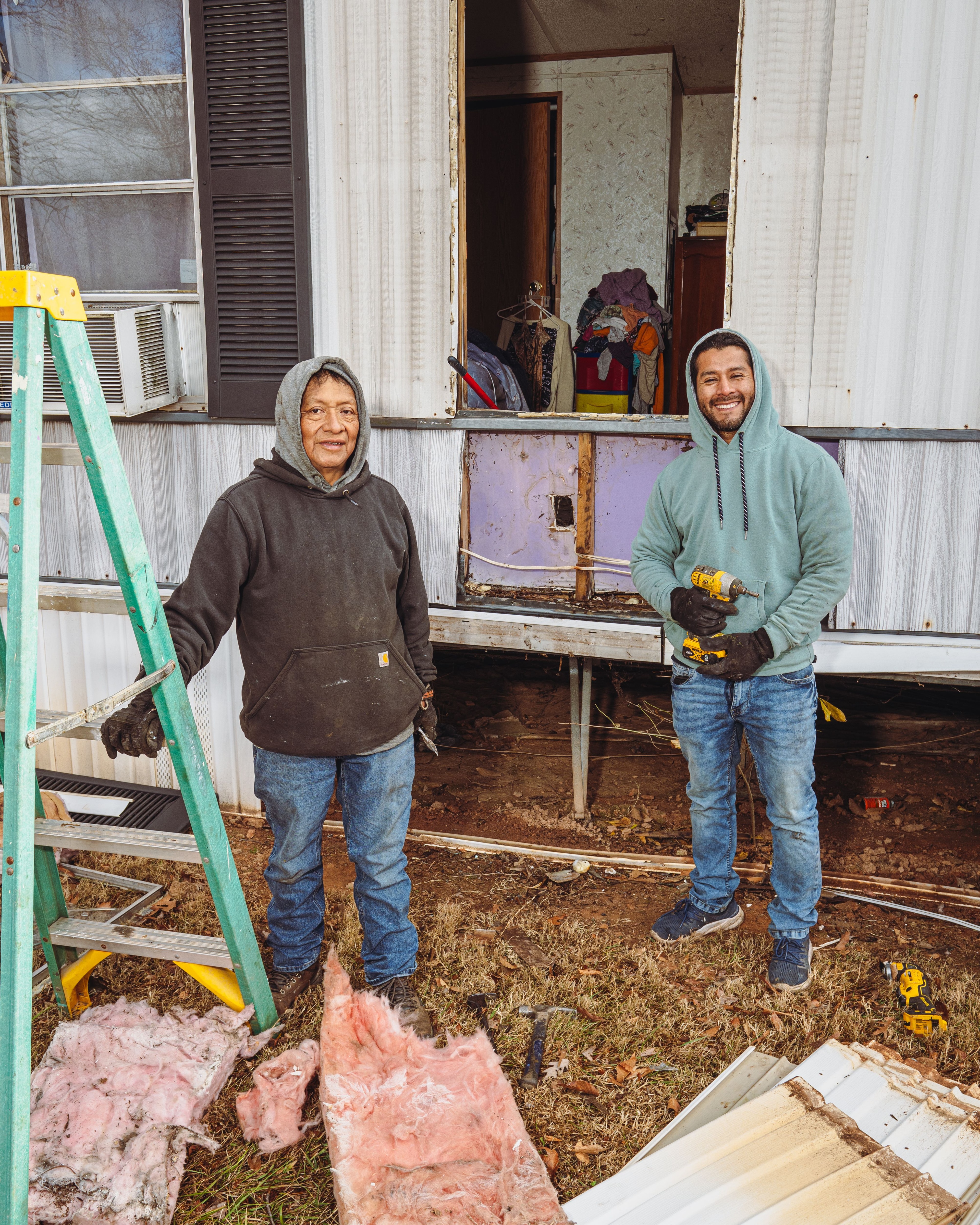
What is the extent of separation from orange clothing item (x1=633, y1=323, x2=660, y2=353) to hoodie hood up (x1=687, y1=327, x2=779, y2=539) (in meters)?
4.10

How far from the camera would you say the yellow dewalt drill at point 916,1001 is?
3.24m

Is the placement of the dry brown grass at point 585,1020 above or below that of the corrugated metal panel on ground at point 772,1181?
below

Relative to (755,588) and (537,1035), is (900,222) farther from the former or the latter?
(537,1035)

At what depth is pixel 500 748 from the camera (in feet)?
19.5

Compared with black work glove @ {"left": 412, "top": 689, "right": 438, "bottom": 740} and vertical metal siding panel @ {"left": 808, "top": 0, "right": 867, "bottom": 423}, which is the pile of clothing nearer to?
vertical metal siding panel @ {"left": 808, "top": 0, "right": 867, "bottom": 423}

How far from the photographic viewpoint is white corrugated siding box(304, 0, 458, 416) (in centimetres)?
414

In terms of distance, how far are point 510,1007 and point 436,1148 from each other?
0.78 metres

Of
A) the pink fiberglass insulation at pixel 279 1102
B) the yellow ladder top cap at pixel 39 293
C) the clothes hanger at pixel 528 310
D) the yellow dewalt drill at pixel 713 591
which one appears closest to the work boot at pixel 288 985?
the pink fiberglass insulation at pixel 279 1102

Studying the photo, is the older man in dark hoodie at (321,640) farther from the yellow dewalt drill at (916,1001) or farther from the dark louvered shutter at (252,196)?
the yellow dewalt drill at (916,1001)

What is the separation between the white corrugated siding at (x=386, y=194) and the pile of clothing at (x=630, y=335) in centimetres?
317

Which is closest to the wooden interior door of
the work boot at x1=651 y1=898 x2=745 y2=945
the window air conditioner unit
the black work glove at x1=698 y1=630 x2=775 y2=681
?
the window air conditioner unit

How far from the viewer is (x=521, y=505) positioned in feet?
15.6

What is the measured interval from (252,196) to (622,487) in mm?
2193

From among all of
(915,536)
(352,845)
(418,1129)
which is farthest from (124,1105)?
(915,536)
